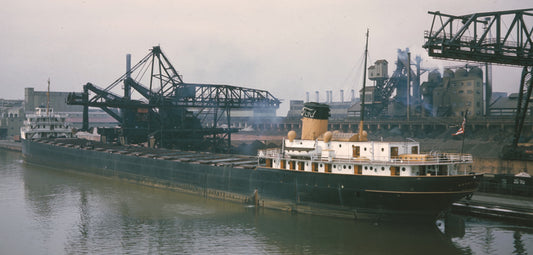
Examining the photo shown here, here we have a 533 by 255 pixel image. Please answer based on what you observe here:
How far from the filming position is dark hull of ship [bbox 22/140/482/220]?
85.5 ft

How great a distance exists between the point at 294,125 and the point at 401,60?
24.4 m

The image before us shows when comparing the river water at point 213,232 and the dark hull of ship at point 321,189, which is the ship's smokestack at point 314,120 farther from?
the river water at point 213,232

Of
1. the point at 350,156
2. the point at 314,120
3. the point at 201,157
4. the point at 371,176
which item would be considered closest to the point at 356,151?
the point at 350,156

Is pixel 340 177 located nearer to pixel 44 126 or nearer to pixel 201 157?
pixel 201 157

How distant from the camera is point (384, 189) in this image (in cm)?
2675

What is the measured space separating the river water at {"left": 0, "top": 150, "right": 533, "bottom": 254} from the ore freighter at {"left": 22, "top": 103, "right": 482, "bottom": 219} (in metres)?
1.09

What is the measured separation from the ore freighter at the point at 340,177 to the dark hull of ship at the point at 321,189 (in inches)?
2.3

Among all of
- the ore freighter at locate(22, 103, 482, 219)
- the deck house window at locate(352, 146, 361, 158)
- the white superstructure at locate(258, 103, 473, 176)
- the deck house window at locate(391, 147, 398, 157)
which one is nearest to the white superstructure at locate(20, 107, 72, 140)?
the ore freighter at locate(22, 103, 482, 219)

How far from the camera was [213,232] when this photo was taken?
89.1 ft

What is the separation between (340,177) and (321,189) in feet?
5.60

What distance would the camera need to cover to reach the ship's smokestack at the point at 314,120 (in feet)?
107

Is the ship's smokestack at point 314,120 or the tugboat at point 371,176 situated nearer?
the tugboat at point 371,176

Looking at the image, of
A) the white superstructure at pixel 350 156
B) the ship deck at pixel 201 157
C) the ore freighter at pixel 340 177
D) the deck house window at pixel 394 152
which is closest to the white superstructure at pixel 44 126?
the ship deck at pixel 201 157

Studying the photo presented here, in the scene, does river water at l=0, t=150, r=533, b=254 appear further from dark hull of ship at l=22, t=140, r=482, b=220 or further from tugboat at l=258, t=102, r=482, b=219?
tugboat at l=258, t=102, r=482, b=219
